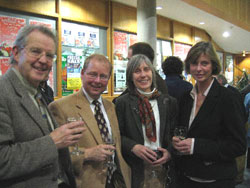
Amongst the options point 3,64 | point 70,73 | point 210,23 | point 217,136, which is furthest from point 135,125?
point 210,23

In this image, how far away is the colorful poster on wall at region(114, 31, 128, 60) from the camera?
552 cm

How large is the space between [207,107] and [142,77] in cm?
58

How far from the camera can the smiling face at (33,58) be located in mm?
1233

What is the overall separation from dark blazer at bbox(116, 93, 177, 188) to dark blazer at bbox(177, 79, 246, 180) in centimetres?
22

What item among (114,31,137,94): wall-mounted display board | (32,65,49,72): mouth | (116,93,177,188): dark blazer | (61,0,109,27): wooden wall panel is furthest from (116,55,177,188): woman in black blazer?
(114,31,137,94): wall-mounted display board

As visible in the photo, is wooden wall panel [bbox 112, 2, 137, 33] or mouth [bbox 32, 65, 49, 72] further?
wooden wall panel [bbox 112, 2, 137, 33]

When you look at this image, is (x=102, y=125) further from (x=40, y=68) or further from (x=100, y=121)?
(x=40, y=68)

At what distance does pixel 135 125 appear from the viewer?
1872 millimetres

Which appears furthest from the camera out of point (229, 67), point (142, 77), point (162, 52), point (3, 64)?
point (229, 67)

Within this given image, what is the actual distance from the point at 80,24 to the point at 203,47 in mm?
3534

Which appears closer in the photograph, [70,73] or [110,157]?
[110,157]

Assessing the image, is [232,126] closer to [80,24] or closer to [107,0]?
[80,24]

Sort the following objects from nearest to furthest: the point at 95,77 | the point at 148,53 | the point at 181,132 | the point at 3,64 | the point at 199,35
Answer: the point at 181,132 → the point at 95,77 → the point at 148,53 → the point at 3,64 → the point at 199,35

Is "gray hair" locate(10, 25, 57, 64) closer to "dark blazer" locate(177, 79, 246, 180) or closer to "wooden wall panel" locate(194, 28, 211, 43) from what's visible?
"dark blazer" locate(177, 79, 246, 180)
